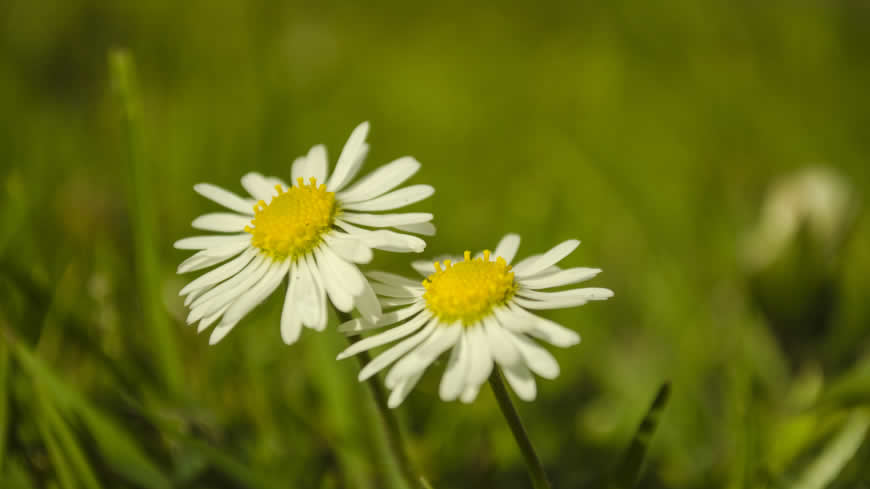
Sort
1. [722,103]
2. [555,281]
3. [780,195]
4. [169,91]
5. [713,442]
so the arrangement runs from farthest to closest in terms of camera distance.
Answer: [169,91] < [722,103] < [780,195] < [713,442] < [555,281]

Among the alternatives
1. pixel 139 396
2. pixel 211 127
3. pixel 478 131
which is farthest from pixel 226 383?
pixel 478 131

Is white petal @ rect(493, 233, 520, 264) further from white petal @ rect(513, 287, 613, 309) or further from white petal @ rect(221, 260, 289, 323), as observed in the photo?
white petal @ rect(221, 260, 289, 323)

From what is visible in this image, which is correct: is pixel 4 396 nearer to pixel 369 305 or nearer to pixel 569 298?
pixel 369 305

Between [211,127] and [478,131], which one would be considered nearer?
[211,127]

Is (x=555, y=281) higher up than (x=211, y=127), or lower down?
lower down

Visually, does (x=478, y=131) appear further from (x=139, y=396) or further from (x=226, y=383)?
(x=139, y=396)

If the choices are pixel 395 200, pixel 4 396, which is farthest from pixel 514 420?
pixel 4 396
